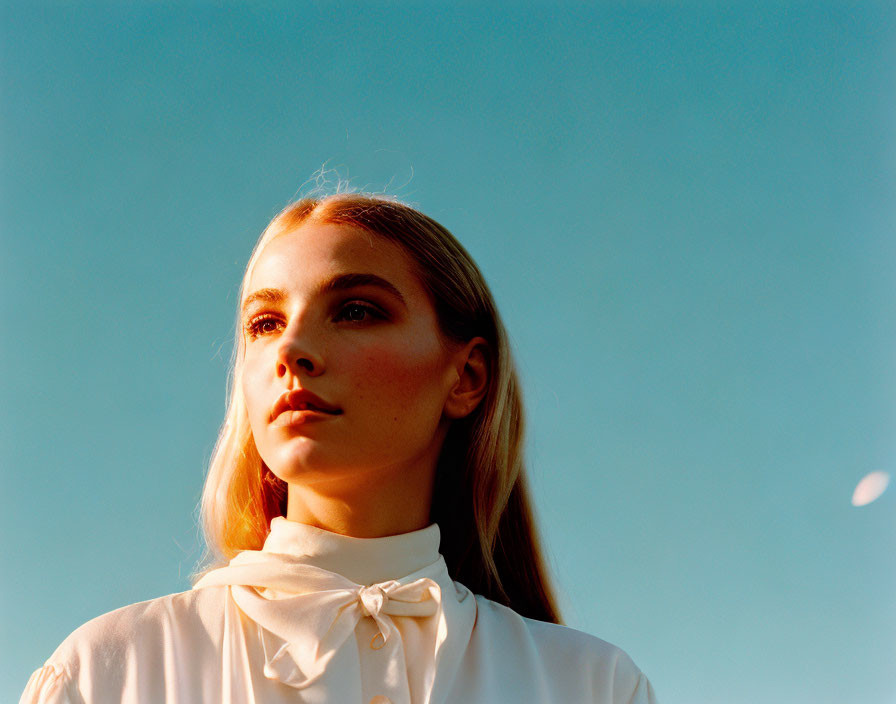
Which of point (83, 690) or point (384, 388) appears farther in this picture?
point (384, 388)

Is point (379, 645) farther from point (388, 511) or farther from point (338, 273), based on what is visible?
point (338, 273)

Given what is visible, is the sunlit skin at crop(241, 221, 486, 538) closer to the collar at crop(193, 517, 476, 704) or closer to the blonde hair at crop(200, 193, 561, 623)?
the collar at crop(193, 517, 476, 704)

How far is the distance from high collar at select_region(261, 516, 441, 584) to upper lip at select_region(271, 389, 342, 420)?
419mm

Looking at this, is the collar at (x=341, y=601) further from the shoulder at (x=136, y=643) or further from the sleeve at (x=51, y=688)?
the sleeve at (x=51, y=688)

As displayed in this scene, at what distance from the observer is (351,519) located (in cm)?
379

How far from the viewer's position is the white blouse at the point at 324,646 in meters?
3.42

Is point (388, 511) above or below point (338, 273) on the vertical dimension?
below

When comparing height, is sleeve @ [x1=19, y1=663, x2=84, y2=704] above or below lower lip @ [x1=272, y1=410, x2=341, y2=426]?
below

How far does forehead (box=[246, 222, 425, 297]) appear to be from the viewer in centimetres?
386

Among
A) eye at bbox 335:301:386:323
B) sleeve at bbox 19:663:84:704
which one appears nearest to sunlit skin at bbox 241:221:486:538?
eye at bbox 335:301:386:323

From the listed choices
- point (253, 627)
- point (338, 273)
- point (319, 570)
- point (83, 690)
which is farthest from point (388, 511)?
point (83, 690)

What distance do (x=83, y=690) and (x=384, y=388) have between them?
1.31 meters

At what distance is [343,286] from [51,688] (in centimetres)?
156

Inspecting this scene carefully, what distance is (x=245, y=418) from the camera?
4.41 meters
